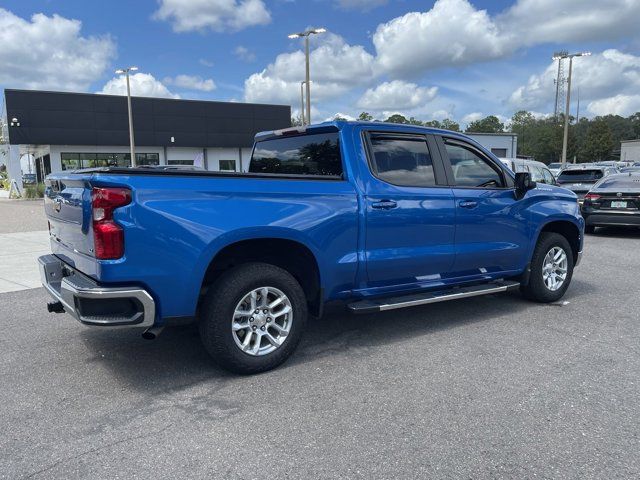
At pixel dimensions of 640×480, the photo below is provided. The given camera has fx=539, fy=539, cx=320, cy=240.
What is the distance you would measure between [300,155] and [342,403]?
2450 millimetres

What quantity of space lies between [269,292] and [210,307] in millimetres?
490

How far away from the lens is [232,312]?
3.94 m

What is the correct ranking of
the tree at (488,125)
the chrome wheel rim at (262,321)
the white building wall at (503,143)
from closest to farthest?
the chrome wheel rim at (262,321) < the white building wall at (503,143) < the tree at (488,125)

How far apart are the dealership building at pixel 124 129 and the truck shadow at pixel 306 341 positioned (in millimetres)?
28444

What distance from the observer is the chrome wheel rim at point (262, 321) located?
159 inches

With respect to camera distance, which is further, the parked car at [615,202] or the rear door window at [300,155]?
the parked car at [615,202]

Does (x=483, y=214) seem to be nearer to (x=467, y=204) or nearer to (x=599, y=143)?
(x=467, y=204)

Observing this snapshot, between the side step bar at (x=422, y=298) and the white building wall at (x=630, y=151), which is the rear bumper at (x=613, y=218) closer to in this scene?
the side step bar at (x=422, y=298)

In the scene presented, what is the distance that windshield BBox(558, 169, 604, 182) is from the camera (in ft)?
54.0

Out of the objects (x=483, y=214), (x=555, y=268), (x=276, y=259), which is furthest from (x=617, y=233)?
(x=276, y=259)

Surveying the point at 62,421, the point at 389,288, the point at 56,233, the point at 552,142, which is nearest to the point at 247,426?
the point at 62,421

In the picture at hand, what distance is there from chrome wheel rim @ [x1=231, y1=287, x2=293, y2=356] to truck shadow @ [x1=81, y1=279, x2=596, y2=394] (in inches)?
10.9

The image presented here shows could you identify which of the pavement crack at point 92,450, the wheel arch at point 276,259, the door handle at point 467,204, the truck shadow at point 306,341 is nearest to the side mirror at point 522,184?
the door handle at point 467,204

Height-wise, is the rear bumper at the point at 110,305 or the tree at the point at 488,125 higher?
the tree at the point at 488,125
